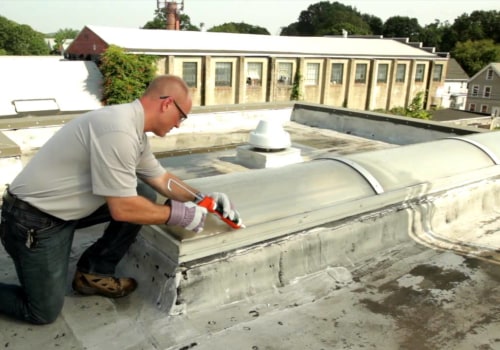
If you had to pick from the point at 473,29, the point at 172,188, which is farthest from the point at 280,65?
the point at 473,29

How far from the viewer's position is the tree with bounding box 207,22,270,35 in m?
95.5

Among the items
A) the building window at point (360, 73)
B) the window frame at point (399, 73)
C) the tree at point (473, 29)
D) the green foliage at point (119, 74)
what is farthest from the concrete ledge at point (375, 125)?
the tree at point (473, 29)

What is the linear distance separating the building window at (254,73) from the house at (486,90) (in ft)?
159

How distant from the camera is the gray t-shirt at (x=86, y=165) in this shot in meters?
2.58

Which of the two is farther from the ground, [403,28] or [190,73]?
[403,28]

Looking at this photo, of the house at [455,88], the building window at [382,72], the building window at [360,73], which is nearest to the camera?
the building window at [360,73]

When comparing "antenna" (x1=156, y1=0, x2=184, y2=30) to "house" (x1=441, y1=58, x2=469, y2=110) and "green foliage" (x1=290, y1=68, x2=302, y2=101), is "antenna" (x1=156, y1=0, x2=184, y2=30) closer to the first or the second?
"green foliage" (x1=290, y1=68, x2=302, y2=101)

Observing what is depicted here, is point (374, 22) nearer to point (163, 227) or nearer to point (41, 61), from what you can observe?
point (41, 61)

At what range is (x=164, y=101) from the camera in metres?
2.82

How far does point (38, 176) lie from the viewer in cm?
272

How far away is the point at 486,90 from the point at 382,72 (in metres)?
35.8

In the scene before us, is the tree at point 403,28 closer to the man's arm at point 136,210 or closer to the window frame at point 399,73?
the window frame at point 399,73

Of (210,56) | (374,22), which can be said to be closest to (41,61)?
(210,56)

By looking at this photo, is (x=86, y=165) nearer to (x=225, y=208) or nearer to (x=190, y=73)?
(x=225, y=208)
